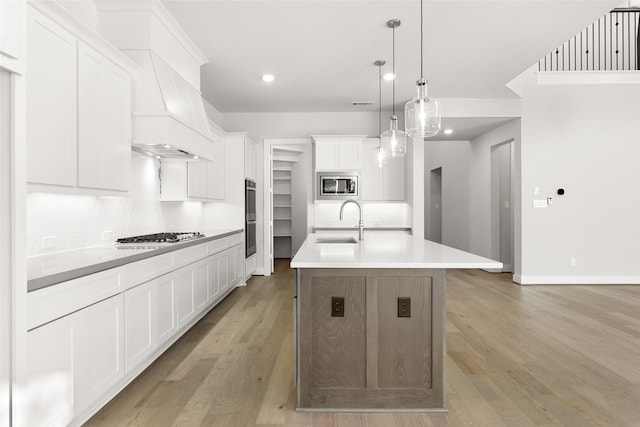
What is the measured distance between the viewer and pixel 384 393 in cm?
219

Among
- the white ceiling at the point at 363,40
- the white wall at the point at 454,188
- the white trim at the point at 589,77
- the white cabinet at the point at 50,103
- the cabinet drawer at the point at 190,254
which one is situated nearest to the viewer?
the white cabinet at the point at 50,103

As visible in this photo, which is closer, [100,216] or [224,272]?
[100,216]

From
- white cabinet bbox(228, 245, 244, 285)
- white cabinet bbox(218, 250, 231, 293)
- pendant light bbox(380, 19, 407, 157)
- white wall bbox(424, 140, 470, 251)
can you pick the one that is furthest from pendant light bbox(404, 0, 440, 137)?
white wall bbox(424, 140, 470, 251)

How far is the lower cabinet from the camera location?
1646mm

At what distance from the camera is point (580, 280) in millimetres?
5629

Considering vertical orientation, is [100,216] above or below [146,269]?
above

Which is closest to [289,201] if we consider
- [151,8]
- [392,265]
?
[151,8]

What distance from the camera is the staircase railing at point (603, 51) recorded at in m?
5.82

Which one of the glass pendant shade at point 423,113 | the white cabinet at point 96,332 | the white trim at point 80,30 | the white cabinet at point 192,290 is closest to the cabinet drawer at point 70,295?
the white cabinet at point 96,332

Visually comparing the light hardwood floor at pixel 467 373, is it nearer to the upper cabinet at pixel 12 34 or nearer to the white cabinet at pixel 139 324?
the white cabinet at pixel 139 324

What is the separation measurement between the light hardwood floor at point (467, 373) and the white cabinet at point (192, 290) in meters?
0.21

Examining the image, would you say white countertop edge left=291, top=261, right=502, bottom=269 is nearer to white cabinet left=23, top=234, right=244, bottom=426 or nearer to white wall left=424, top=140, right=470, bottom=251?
white cabinet left=23, top=234, right=244, bottom=426

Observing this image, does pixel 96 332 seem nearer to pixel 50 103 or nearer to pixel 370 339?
pixel 50 103

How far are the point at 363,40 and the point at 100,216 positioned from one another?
2.91 meters
